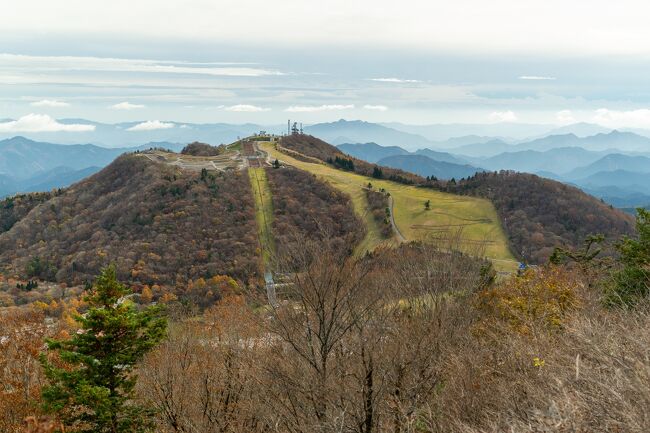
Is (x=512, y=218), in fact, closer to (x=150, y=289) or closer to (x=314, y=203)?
(x=314, y=203)

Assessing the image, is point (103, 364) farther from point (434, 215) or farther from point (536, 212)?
point (536, 212)

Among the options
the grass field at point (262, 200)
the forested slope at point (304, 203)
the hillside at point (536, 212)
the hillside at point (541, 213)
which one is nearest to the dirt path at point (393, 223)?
the hillside at point (536, 212)

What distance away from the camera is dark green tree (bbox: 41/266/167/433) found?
14008mm

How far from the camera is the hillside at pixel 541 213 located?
8519cm

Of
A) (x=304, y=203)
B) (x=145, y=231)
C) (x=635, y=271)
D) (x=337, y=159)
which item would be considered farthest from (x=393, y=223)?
(x=635, y=271)

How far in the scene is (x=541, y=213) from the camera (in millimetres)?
98938

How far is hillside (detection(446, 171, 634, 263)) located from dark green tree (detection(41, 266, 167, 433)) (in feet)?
246

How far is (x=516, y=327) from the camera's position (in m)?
18.2

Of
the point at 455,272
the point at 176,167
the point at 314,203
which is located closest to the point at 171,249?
the point at 314,203

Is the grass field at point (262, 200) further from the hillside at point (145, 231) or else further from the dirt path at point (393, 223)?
the dirt path at point (393, 223)

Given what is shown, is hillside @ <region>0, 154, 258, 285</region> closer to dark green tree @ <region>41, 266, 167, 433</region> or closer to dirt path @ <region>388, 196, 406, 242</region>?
dirt path @ <region>388, 196, 406, 242</region>

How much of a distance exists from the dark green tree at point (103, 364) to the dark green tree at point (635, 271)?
67.5 ft

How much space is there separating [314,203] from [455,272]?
261ft

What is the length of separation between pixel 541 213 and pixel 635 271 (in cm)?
8360
